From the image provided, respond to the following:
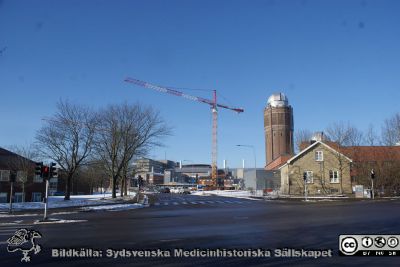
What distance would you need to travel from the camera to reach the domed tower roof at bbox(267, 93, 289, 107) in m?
138

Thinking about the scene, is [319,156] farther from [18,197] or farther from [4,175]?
[4,175]

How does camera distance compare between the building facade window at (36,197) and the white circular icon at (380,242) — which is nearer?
the white circular icon at (380,242)

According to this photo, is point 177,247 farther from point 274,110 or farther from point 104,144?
point 274,110

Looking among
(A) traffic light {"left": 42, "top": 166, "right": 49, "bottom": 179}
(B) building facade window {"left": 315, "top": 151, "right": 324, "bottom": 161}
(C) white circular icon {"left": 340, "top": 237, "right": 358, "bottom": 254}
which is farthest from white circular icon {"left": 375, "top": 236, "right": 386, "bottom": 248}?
(B) building facade window {"left": 315, "top": 151, "right": 324, "bottom": 161}

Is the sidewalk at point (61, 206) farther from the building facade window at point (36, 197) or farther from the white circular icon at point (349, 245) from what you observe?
the white circular icon at point (349, 245)

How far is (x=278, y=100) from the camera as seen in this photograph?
5477 inches

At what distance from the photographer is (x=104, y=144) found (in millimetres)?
59531

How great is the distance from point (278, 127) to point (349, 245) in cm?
12729

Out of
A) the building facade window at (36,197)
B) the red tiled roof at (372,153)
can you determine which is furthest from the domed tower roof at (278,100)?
the building facade window at (36,197)

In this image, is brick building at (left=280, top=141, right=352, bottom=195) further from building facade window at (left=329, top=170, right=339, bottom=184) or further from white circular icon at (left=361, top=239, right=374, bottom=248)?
white circular icon at (left=361, top=239, right=374, bottom=248)

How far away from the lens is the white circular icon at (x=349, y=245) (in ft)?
36.6

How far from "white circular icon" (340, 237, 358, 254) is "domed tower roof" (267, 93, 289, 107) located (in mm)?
128756

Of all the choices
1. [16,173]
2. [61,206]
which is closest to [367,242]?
[61,206]

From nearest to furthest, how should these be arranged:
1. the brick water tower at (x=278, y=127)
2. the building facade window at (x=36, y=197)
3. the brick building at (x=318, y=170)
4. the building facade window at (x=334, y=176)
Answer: the building facade window at (x=36, y=197)
the brick building at (x=318, y=170)
the building facade window at (x=334, y=176)
the brick water tower at (x=278, y=127)
